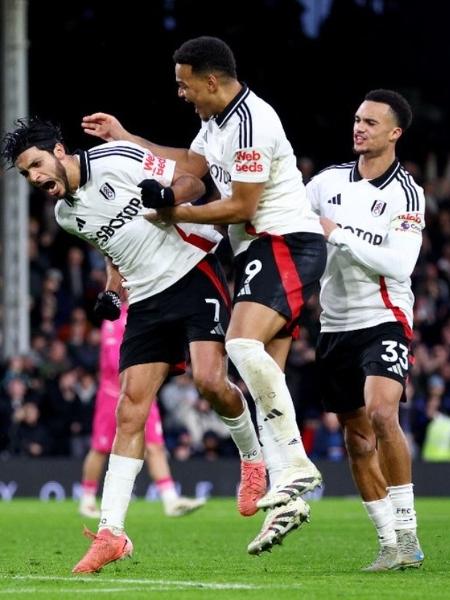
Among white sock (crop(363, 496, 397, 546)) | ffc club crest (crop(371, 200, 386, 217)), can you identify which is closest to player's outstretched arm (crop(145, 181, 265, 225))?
ffc club crest (crop(371, 200, 386, 217))

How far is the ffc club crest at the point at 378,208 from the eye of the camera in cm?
895

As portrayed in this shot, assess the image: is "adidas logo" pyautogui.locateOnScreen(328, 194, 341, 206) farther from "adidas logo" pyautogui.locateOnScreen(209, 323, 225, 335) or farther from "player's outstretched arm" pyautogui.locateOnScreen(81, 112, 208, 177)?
"adidas logo" pyautogui.locateOnScreen(209, 323, 225, 335)

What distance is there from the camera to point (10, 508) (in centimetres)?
1634

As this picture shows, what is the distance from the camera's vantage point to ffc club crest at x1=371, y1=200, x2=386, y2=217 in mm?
8953

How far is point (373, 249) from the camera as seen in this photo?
342 inches

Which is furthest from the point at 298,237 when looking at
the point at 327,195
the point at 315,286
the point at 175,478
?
the point at 175,478

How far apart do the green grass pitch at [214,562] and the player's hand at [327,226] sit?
194 cm

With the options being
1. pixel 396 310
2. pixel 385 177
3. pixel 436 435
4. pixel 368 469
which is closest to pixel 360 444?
pixel 368 469

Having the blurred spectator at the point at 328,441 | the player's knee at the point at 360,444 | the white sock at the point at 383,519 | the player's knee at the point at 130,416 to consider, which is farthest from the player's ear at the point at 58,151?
the blurred spectator at the point at 328,441

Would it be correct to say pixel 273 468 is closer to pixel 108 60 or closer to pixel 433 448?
pixel 433 448

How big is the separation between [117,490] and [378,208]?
235cm

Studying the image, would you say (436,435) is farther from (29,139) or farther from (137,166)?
(29,139)

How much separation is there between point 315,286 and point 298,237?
321 mm

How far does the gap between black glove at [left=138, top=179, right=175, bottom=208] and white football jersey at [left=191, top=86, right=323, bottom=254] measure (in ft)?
1.23
